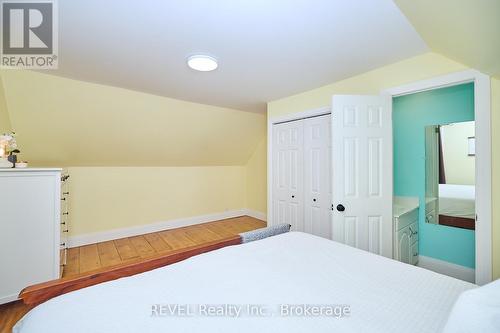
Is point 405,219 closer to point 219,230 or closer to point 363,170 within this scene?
point 363,170

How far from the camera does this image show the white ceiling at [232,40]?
1.42 metres

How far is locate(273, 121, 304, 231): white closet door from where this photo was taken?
127 inches

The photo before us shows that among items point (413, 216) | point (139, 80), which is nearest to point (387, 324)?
point (413, 216)

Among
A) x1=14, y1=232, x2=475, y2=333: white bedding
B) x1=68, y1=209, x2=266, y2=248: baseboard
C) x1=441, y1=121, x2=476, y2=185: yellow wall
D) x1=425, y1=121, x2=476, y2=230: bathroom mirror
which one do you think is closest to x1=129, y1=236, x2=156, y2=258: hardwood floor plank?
x1=68, y1=209, x2=266, y2=248: baseboard

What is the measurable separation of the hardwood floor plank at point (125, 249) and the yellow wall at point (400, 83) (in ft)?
9.89

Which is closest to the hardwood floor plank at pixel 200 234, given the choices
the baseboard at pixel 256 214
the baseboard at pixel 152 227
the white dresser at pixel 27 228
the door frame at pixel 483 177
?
the baseboard at pixel 152 227

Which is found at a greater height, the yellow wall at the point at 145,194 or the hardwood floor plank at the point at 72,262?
the yellow wall at the point at 145,194

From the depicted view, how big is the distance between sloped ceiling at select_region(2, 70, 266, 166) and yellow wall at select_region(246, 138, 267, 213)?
64cm

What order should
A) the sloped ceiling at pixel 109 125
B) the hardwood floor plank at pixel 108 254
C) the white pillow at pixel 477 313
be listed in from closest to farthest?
1. the white pillow at pixel 477 313
2. the sloped ceiling at pixel 109 125
3. the hardwood floor plank at pixel 108 254

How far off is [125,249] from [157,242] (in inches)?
18.5

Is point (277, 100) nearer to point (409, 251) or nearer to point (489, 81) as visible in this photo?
point (489, 81)

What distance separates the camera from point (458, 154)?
2.55 meters

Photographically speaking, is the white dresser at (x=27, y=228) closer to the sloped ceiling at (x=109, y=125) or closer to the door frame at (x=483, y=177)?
the sloped ceiling at (x=109, y=125)

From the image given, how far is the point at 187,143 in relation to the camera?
409 centimetres
